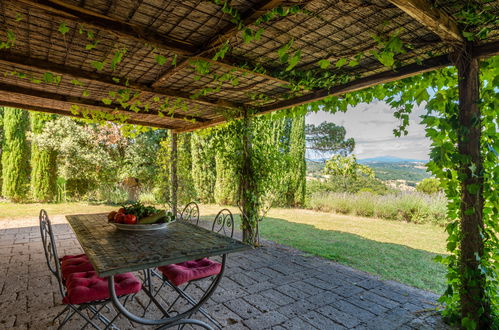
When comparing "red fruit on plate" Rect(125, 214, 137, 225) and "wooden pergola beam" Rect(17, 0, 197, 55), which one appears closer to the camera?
"wooden pergola beam" Rect(17, 0, 197, 55)

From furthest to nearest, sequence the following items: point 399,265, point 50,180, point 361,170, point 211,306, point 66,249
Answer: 1. point 361,170
2. point 50,180
3. point 66,249
4. point 399,265
5. point 211,306

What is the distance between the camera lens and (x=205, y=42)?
2402mm

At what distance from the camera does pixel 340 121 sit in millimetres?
15891

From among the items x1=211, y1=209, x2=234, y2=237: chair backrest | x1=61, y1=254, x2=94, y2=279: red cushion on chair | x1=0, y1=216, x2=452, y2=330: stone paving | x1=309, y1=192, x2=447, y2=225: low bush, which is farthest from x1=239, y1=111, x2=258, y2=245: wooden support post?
x1=309, y1=192, x2=447, y2=225: low bush

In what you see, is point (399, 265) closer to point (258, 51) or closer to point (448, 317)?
point (448, 317)

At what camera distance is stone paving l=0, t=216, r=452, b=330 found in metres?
2.32

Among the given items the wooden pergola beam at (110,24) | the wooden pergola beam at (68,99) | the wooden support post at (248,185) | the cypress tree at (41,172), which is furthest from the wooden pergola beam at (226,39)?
the cypress tree at (41,172)

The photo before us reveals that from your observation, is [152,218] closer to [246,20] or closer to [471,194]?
[246,20]

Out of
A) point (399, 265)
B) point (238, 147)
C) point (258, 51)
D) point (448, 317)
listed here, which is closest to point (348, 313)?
point (448, 317)

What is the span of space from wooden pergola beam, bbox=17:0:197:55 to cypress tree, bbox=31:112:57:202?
31.1 feet

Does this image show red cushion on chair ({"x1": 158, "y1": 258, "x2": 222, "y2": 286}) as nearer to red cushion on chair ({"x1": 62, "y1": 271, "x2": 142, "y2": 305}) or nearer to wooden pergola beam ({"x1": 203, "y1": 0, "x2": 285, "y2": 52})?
red cushion on chair ({"x1": 62, "y1": 271, "x2": 142, "y2": 305})

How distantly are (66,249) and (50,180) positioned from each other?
677cm

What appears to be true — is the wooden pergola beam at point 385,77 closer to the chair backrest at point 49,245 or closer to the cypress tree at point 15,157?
the chair backrest at point 49,245

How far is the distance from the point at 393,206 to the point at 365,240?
3.14 m
